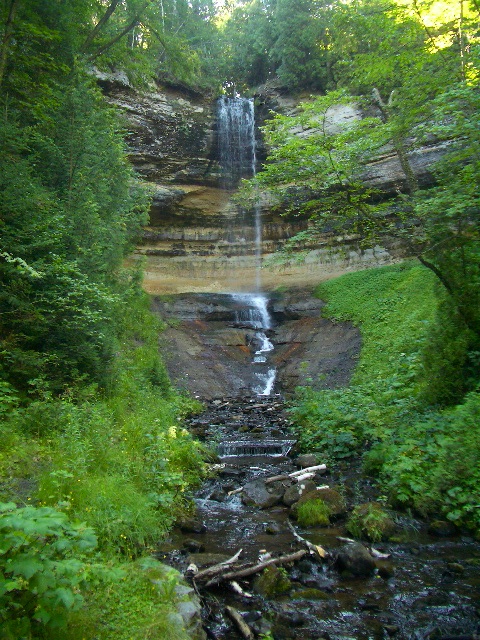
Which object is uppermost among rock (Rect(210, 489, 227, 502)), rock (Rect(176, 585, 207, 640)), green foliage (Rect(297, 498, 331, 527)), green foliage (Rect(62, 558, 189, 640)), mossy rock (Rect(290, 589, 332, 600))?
green foliage (Rect(62, 558, 189, 640))

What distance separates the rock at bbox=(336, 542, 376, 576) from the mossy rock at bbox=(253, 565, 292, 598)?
27.0 inches

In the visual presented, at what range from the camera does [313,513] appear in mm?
5883

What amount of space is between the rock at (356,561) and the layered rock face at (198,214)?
65.9 feet

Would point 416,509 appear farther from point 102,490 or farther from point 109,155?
point 109,155

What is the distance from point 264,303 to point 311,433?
14.7 metres

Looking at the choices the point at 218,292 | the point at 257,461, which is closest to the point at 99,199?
the point at 257,461

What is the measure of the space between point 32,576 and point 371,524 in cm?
432

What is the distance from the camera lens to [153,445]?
6.86m

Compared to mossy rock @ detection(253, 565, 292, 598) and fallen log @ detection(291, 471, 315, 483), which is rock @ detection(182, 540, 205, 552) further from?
fallen log @ detection(291, 471, 315, 483)

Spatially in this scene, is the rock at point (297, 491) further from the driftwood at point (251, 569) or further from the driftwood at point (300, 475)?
the driftwood at point (251, 569)

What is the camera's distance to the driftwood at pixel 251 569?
4.34 metres

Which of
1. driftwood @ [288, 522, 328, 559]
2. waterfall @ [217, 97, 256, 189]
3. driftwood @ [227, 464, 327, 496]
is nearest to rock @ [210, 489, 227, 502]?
driftwood @ [227, 464, 327, 496]

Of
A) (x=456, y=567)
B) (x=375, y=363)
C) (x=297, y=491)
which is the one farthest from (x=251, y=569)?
(x=375, y=363)

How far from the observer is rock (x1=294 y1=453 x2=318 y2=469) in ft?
26.5
